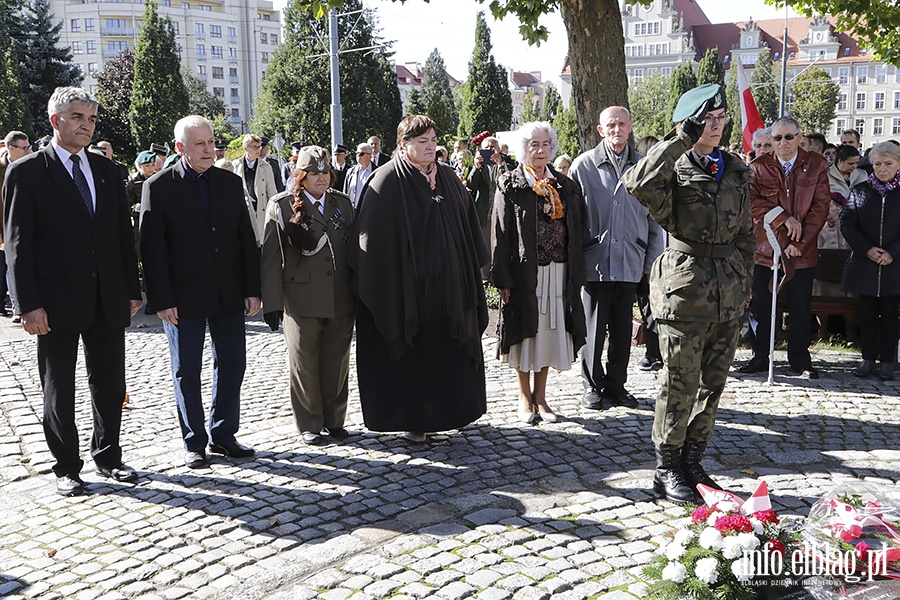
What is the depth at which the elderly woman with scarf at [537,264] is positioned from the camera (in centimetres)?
642

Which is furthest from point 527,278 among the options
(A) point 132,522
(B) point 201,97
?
(B) point 201,97

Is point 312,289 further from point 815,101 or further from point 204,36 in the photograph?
point 204,36

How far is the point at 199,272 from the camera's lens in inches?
222

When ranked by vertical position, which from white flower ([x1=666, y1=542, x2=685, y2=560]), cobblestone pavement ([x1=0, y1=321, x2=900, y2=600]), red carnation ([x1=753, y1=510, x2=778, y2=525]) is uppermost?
red carnation ([x1=753, y1=510, x2=778, y2=525])

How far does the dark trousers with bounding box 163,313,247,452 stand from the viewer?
571 cm

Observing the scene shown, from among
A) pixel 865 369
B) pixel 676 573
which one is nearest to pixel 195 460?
pixel 676 573

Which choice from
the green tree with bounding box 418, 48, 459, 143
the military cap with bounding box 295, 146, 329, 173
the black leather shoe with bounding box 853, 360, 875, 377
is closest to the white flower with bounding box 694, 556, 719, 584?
the military cap with bounding box 295, 146, 329, 173

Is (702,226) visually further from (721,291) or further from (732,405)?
(732,405)

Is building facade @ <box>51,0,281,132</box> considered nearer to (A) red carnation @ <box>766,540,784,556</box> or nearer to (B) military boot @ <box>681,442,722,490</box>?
(B) military boot @ <box>681,442,722,490</box>

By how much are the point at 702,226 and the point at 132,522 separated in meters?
3.42

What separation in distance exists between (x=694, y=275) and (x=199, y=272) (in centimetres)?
300

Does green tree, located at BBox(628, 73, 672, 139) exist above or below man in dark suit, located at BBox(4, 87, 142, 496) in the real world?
above

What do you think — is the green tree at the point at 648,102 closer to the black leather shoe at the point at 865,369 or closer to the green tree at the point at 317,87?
the green tree at the point at 317,87

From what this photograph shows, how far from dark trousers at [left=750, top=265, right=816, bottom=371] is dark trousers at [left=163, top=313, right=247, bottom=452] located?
492 centimetres
